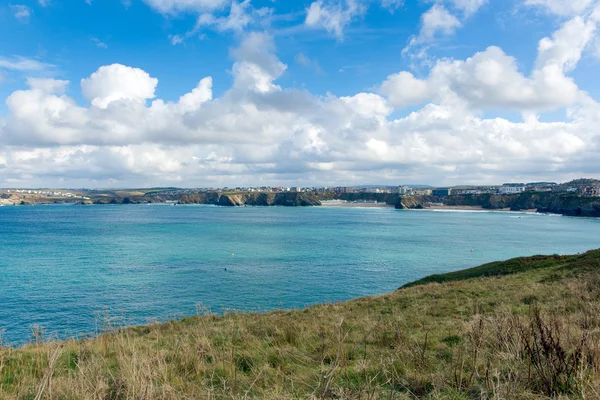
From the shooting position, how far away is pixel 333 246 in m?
68.5

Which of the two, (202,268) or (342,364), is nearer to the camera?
(342,364)

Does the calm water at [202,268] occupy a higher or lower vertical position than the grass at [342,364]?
lower

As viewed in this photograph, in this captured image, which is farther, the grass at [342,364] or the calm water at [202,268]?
the calm water at [202,268]

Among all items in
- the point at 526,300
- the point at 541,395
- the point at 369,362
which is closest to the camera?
the point at 541,395

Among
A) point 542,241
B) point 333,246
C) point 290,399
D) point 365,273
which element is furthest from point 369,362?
point 542,241

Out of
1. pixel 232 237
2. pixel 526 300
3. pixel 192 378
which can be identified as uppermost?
pixel 192 378

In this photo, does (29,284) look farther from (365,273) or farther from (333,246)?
(333,246)

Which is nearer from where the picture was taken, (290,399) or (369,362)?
(290,399)

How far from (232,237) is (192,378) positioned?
76.7 metres

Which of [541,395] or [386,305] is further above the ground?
[541,395]

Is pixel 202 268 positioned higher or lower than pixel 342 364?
lower

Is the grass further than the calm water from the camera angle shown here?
No

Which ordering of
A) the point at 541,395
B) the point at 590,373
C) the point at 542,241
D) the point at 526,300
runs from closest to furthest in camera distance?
the point at 541,395
the point at 590,373
the point at 526,300
the point at 542,241

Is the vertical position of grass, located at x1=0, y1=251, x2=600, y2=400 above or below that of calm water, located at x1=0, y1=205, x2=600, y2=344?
above
